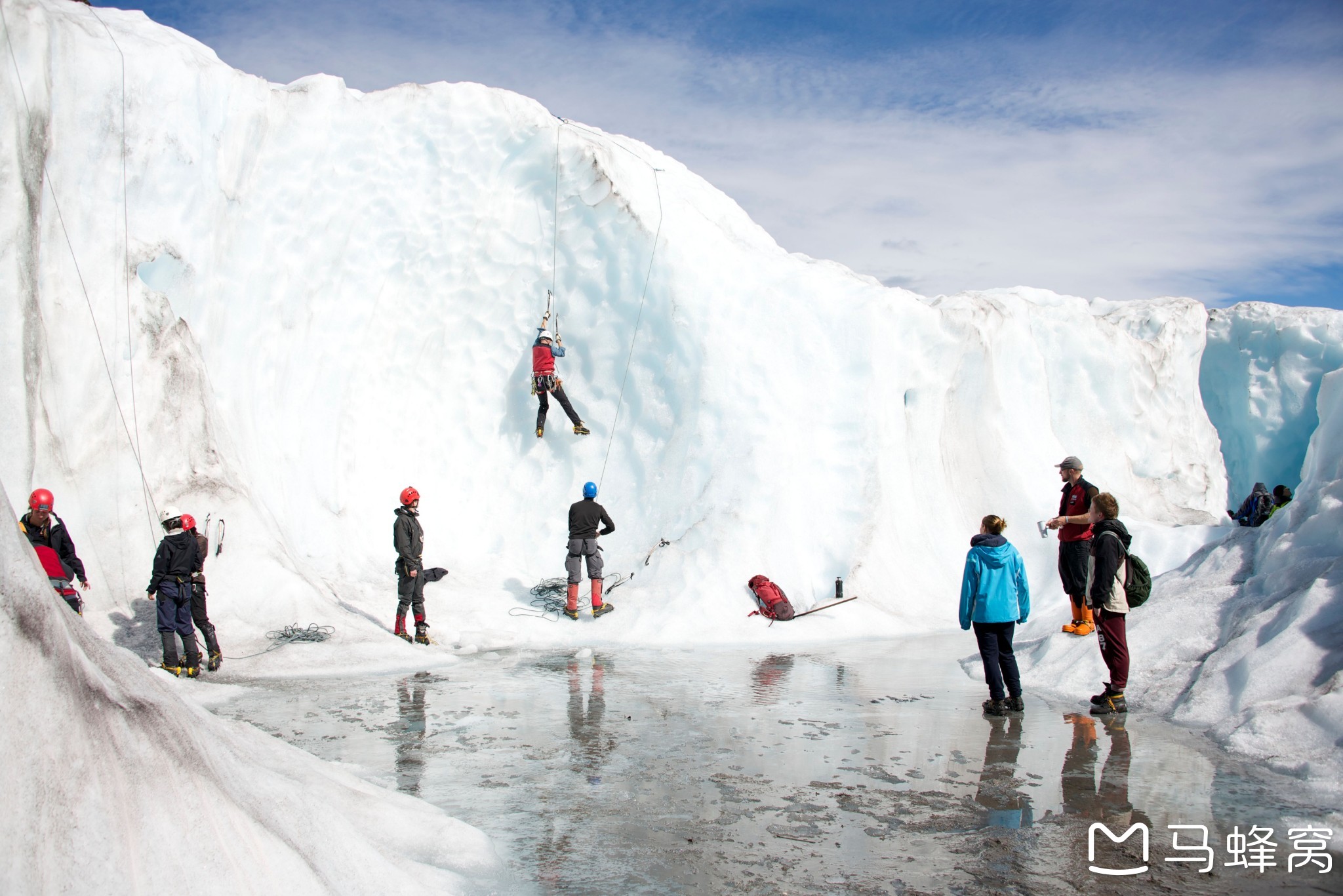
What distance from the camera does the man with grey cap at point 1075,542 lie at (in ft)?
27.7

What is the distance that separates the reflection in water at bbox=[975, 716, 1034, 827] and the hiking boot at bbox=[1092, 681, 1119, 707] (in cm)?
80

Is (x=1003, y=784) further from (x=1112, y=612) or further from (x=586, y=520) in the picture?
(x=586, y=520)

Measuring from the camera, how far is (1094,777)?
499 cm

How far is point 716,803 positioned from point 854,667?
14.6 feet

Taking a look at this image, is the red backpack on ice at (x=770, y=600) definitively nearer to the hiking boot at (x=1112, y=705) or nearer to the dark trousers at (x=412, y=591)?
the dark trousers at (x=412, y=591)

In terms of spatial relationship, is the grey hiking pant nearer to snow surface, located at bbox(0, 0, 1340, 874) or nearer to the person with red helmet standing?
snow surface, located at bbox(0, 0, 1340, 874)

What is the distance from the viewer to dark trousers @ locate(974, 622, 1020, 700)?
6.60m

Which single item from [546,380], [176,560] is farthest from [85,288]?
[546,380]

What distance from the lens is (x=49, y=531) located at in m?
7.96

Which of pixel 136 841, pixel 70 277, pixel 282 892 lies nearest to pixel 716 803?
pixel 282 892

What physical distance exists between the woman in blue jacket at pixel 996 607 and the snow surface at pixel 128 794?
13.6 ft

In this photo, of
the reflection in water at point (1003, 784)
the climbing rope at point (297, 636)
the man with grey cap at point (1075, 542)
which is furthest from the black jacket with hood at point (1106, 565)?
the climbing rope at point (297, 636)

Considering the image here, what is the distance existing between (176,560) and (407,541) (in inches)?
88.2

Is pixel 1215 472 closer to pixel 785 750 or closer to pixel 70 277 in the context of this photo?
pixel 785 750
